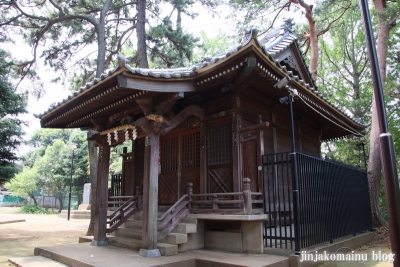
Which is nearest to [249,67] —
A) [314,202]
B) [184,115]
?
[184,115]

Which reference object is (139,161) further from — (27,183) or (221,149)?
(27,183)

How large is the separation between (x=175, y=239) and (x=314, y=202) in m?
3.15

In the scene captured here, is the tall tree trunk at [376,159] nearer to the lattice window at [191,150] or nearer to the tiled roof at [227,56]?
the tiled roof at [227,56]

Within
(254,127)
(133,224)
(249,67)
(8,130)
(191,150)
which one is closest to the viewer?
(249,67)

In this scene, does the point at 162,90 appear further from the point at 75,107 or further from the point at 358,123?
the point at 358,123

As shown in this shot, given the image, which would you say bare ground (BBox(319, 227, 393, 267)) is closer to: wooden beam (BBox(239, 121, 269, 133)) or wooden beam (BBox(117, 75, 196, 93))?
wooden beam (BBox(239, 121, 269, 133))

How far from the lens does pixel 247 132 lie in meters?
7.11

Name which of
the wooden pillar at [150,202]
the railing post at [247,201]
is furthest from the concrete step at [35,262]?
the railing post at [247,201]

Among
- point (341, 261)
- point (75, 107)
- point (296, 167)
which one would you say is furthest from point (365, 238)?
point (75, 107)

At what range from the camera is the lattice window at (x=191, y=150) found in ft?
26.5

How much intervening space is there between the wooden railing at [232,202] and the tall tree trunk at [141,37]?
9.19 metres

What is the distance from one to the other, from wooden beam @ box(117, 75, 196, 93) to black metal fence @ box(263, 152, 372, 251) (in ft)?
7.70

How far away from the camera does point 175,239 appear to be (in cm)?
634

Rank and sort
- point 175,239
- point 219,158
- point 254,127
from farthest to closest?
point 219,158, point 254,127, point 175,239
